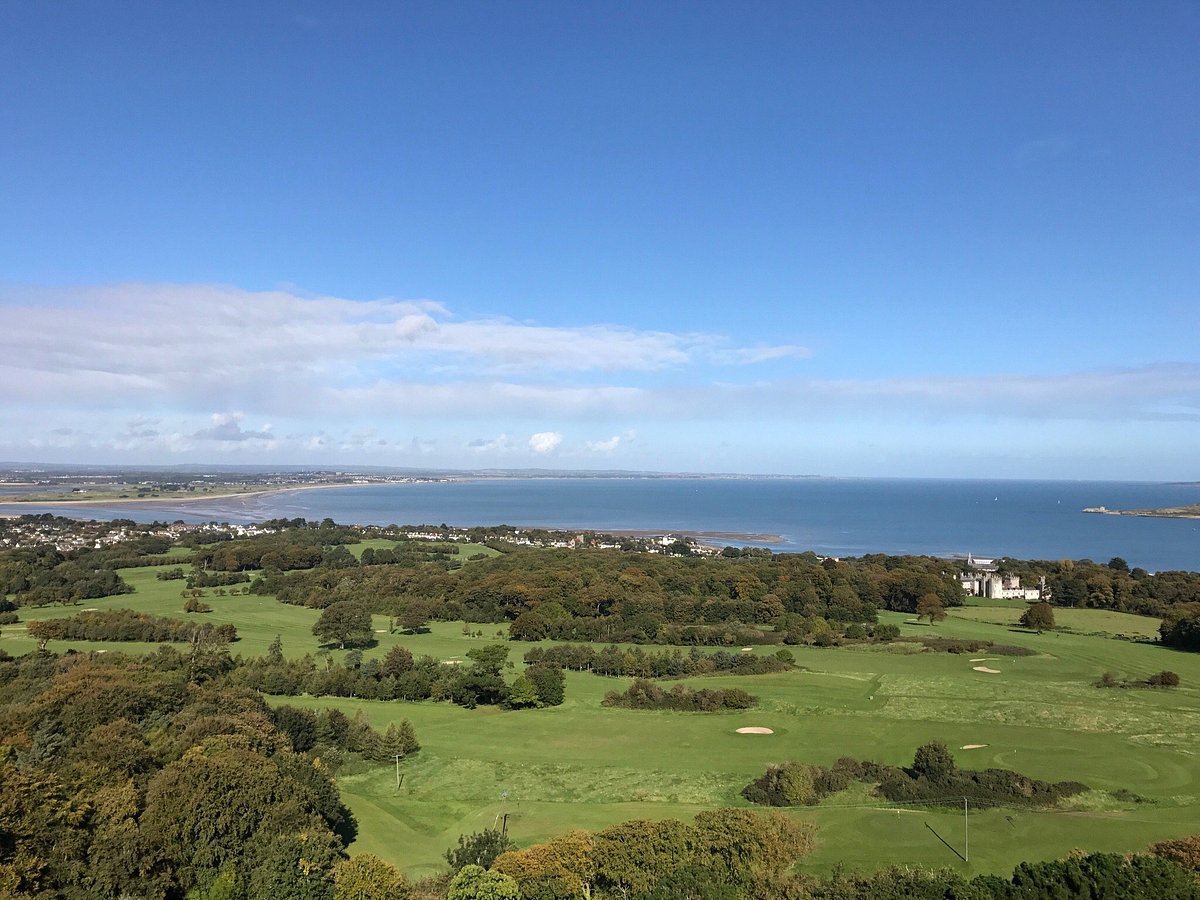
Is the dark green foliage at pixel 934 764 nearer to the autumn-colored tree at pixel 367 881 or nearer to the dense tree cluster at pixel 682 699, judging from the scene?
the dense tree cluster at pixel 682 699

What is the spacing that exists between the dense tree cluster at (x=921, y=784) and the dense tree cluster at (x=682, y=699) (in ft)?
30.6

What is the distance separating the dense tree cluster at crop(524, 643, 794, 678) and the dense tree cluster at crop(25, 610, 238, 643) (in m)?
19.6

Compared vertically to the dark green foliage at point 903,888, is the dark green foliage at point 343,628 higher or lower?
lower

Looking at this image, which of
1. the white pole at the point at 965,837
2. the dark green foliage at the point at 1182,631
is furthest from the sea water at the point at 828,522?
the white pole at the point at 965,837

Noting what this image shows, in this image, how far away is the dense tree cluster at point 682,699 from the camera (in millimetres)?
35625

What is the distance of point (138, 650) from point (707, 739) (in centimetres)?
3331

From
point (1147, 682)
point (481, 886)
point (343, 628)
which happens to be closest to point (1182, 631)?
point (1147, 682)

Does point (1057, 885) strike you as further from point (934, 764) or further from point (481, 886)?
point (481, 886)

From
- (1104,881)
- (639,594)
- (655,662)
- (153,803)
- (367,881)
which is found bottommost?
(655,662)

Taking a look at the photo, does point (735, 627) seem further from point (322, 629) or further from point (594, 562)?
point (322, 629)

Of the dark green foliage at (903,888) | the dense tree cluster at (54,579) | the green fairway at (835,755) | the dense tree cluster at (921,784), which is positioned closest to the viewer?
the dark green foliage at (903,888)

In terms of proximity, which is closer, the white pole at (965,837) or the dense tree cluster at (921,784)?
the white pole at (965,837)

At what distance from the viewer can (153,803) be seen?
18359 millimetres

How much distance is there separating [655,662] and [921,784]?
19.5 meters
